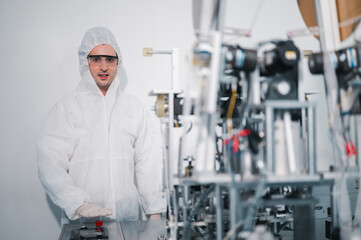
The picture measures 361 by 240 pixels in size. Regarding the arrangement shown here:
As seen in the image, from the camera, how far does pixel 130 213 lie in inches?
106

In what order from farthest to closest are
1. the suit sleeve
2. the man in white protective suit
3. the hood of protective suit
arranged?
the hood of protective suit → the man in white protective suit → the suit sleeve

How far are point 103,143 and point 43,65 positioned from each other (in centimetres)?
75

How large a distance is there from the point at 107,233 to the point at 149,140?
100 centimetres

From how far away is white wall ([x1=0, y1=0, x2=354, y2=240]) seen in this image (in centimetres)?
276

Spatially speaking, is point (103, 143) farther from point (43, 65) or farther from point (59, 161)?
point (43, 65)

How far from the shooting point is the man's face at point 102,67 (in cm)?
273

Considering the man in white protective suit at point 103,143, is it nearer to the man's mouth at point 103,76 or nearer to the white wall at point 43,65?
the man's mouth at point 103,76

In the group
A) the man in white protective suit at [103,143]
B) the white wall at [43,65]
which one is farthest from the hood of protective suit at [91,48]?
the white wall at [43,65]

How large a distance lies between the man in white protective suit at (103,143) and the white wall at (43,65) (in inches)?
7.8

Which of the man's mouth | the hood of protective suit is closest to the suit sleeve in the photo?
the hood of protective suit

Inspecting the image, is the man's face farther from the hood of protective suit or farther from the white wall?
the white wall

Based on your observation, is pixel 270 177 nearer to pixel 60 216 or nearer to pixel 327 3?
pixel 327 3

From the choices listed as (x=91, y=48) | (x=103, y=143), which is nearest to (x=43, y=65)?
(x=91, y=48)

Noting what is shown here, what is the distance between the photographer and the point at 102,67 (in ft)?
9.04
